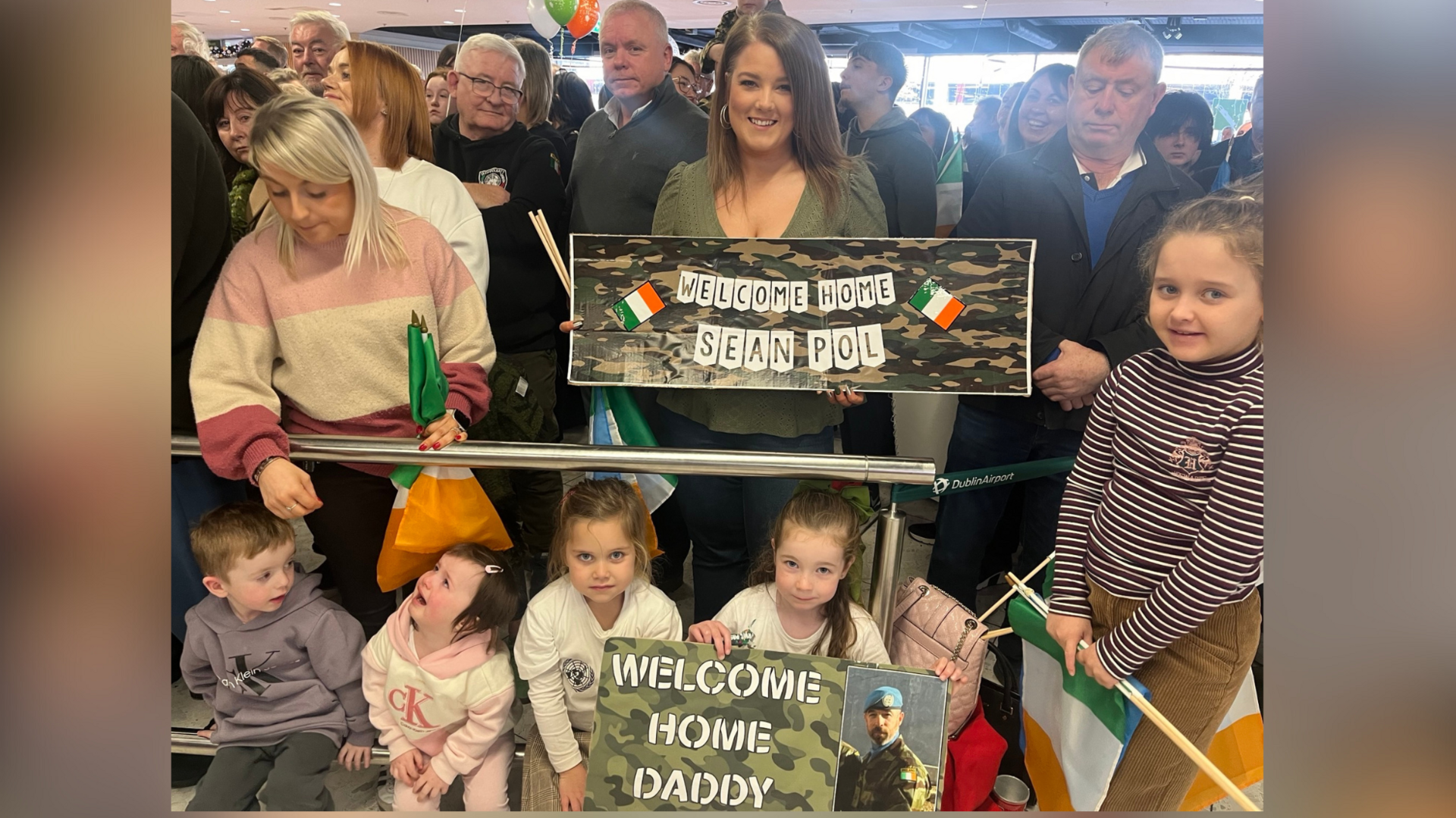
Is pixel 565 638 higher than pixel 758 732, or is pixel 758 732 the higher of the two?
pixel 565 638

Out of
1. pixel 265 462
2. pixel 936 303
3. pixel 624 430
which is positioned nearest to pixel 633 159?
pixel 624 430

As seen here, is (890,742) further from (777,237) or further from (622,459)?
(777,237)

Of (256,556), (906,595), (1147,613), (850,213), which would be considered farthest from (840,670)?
(256,556)

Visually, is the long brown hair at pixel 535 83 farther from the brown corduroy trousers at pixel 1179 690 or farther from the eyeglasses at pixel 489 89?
the brown corduroy trousers at pixel 1179 690

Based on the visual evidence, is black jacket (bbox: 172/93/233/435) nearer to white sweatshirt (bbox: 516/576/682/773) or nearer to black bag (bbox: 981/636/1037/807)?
white sweatshirt (bbox: 516/576/682/773)

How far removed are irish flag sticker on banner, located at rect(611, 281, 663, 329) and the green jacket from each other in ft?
3.29

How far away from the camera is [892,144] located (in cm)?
217

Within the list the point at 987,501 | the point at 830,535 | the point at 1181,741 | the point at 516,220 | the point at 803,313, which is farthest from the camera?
the point at 987,501

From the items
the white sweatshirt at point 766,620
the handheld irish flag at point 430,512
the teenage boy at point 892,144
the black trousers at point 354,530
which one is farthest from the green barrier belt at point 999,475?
the black trousers at point 354,530

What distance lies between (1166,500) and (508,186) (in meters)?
1.58

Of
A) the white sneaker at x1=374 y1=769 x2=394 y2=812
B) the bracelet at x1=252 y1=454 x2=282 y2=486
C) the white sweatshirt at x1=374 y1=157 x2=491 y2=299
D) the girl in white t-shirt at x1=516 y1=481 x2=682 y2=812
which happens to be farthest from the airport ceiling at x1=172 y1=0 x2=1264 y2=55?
the white sneaker at x1=374 y1=769 x2=394 y2=812

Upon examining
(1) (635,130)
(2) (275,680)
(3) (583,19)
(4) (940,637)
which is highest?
(3) (583,19)

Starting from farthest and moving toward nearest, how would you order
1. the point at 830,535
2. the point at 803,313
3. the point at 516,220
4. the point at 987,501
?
the point at 987,501
the point at 516,220
the point at 803,313
the point at 830,535
